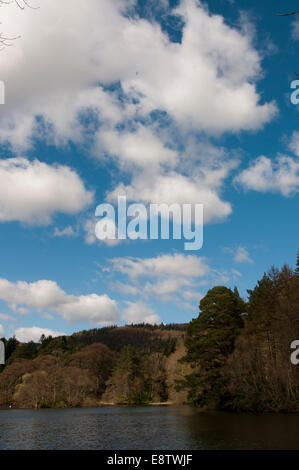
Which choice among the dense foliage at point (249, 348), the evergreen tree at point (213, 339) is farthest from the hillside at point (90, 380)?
the dense foliage at point (249, 348)

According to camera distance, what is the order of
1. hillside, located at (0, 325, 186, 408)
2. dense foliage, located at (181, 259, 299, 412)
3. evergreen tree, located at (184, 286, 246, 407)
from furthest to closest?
hillside, located at (0, 325, 186, 408) < evergreen tree, located at (184, 286, 246, 407) < dense foliage, located at (181, 259, 299, 412)

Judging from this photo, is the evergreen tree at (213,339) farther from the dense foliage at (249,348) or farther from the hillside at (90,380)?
the hillside at (90,380)

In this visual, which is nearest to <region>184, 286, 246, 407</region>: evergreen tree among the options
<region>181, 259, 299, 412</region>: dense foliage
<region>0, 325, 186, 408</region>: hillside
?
<region>181, 259, 299, 412</region>: dense foliage

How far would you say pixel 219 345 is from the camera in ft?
151

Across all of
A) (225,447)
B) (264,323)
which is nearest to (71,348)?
(264,323)

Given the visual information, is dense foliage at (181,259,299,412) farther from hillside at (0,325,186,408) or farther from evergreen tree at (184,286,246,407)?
hillside at (0,325,186,408)

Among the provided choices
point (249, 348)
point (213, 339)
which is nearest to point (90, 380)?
point (213, 339)

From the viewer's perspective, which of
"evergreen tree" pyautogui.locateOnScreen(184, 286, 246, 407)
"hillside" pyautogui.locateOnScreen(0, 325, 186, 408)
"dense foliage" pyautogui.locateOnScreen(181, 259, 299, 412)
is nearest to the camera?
"dense foliage" pyautogui.locateOnScreen(181, 259, 299, 412)

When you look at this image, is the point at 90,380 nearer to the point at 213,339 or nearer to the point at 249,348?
the point at 213,339

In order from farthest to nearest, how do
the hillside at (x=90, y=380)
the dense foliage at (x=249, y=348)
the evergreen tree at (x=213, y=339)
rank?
the hillside at (x=90, y=380), the evergreen tree at (x=213, y=339), the dense foliage at (x=249, y=348)

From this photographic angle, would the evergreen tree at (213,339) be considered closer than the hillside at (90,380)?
Yes

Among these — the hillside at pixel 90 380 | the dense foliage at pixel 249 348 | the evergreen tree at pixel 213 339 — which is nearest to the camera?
the dense foliage at pixel 249 348
